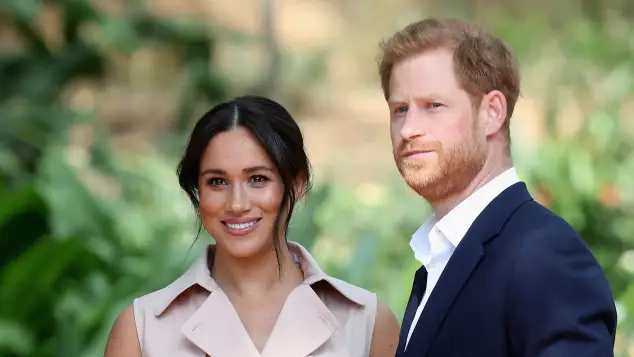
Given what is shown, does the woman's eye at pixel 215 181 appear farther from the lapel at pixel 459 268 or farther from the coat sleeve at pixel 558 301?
the coat sleeve at pixel 558 301

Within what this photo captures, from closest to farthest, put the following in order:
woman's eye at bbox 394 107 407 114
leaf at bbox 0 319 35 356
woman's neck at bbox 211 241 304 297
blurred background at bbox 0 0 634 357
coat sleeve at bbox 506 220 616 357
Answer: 1. coat sleeve at bbox 506 220 616 357
2. woman's eye at bbox 394 107 407 114
3. woman's neck at bbox 211 241 304 297
4. leaf at bbox 0 319 35 356
5. blurred background at bbox 0 0 634 357

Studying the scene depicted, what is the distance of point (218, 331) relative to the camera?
2.40 metres

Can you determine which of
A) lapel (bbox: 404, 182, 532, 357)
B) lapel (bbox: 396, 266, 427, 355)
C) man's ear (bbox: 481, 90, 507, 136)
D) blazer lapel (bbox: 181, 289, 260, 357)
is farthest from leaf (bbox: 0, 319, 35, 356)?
man's ear (bbox: 481, 90, 507, 136)

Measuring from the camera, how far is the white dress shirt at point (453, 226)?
2.05 m

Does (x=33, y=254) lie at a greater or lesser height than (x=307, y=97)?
lesser

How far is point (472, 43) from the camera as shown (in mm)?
2072

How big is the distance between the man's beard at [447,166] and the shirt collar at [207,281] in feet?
1.73

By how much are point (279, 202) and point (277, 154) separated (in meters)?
0.11

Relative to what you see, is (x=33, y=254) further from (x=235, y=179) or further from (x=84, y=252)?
(x=235, y=179)

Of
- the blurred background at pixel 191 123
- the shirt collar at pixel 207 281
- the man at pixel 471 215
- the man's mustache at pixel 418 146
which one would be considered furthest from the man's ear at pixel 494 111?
the blurred background at pixel 191 123

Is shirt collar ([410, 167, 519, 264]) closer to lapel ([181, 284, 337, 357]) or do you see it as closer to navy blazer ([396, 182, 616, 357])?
navy blazer ([396, 182, 616, 357])

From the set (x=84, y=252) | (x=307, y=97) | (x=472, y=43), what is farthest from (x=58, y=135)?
(x=472, y=43)

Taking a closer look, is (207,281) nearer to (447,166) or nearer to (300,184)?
(300,184)

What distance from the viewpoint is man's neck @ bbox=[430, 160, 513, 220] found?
2057mm
